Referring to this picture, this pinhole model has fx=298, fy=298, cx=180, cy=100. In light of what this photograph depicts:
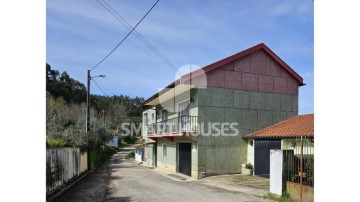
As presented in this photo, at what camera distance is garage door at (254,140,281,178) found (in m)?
17.3

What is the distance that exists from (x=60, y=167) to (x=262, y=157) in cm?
1106

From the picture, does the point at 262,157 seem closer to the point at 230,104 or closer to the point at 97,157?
the point at 230,104

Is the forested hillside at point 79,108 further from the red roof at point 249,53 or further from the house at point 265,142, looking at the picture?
the house at point 265,142

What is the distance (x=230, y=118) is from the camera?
18.2m

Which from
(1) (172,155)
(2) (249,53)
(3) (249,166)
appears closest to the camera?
(3) (249,166)

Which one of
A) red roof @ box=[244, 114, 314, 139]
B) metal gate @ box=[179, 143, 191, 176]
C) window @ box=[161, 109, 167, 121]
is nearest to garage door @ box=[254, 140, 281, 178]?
red roof @ box=[244, 114, 314, 139]

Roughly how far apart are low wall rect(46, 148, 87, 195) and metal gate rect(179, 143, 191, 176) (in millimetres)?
6937

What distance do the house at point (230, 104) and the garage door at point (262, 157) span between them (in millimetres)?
1062

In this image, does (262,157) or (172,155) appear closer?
(262,157)

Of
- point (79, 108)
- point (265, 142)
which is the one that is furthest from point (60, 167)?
point (79, 108)

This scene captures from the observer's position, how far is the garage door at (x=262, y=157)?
56.7 ft
